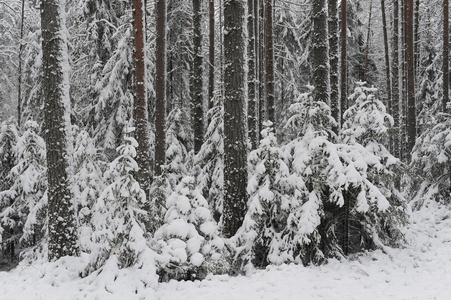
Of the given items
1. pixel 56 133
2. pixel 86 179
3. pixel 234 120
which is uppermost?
pixel 234 120

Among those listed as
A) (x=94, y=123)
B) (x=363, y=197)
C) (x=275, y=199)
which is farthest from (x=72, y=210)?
(x=94, y=123)

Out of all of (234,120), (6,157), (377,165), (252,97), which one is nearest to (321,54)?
(252,97)

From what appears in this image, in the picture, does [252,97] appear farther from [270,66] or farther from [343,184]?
[343,184]

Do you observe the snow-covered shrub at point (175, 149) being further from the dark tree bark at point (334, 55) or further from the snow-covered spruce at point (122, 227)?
the dark tree bark at point (334, 55)

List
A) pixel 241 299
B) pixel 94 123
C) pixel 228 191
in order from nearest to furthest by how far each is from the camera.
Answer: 1. pixel 241 299
2. pixel 228 191
3. pixel 94 123

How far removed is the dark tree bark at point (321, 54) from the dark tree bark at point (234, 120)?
7.56 feet

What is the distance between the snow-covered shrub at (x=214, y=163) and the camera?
11055 mm

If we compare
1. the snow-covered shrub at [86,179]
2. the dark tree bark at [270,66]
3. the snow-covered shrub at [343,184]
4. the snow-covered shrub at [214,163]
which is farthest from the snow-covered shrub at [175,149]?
the snow-covered shrub at [343,184]

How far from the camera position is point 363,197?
7312 millimetres

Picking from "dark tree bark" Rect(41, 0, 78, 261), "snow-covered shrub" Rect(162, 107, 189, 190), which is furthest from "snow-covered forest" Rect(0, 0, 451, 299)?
"snow-covered shrub" Rect(162, 107, 189, 190)

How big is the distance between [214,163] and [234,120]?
3397 mm

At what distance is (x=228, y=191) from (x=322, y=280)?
9.55 ft

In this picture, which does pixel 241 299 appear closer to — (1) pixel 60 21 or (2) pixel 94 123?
(1) pixel 60 21

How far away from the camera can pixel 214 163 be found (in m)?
11.5
